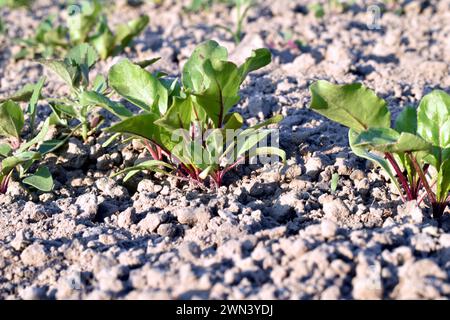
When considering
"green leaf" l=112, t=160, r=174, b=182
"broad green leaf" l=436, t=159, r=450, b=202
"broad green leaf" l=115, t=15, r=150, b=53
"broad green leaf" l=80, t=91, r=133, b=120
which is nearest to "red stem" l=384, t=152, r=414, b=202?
"broad green leaf" l=436, t=159, r=450, b=202

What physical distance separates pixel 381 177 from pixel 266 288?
108 cm

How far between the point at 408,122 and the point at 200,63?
0.91 m

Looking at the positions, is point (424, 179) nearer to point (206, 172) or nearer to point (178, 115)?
point (206, 172)

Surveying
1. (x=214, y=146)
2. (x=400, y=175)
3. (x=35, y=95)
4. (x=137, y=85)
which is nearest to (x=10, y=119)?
(x=35, y=95)

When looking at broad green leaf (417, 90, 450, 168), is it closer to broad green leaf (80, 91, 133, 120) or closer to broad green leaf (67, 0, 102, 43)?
broad green leaf (80, 91, 133, 120)

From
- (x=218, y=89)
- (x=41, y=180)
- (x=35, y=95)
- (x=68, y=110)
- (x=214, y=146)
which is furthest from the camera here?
(x=68, y=110)

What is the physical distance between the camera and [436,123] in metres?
2.62

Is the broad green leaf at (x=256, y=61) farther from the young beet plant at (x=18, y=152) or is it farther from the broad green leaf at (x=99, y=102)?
the young beet plant at (x=18, y=152)

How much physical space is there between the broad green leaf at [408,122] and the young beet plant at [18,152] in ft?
4.75

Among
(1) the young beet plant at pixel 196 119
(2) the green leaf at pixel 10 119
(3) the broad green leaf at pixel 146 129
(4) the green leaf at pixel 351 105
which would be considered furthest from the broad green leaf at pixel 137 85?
(4) the green leaf at pixel 351 105

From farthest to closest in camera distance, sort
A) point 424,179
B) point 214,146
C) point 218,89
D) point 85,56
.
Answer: point 85,56
point 214,146
point 218,89
point 424,179

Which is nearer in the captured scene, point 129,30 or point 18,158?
point 18,158

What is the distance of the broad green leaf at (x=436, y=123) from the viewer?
256 cm

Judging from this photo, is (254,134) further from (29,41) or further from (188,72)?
(29,41)
